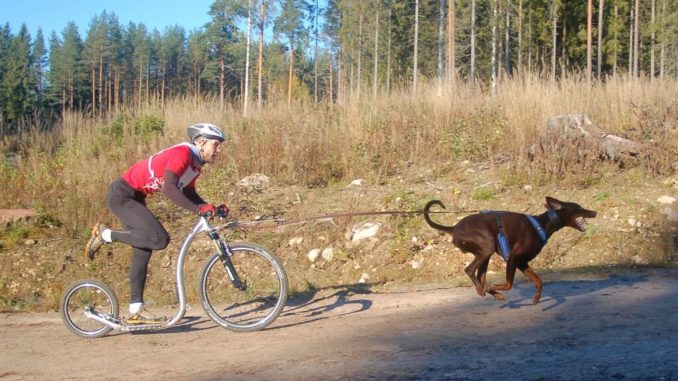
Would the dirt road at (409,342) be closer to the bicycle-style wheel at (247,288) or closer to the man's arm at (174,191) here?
the bicycle-style wheel at (247,288)

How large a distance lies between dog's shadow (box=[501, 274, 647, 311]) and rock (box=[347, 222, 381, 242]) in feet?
8.07

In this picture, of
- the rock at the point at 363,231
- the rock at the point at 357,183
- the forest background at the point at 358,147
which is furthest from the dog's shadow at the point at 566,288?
the rock at the point at 357,183

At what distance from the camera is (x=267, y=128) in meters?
13.1

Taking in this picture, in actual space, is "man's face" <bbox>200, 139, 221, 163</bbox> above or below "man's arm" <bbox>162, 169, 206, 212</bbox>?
above

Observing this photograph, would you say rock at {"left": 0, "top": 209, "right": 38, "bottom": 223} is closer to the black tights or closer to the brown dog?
the black tights

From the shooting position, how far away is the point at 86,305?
6703 mm

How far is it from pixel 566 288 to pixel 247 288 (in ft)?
11.5

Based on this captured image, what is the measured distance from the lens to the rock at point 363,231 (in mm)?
9727

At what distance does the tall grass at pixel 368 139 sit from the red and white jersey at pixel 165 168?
4.49 meters

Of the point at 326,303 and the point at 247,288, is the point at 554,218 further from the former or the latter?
the point at 247,288

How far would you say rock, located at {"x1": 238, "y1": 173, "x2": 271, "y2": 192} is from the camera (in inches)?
456

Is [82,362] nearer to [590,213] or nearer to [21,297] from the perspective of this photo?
[21,297]

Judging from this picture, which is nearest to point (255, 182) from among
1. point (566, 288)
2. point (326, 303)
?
point (326, 303)

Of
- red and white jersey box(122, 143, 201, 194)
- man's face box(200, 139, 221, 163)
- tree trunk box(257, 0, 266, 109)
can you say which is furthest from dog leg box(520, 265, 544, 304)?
tree trunk box(257, 0, 266, 109)
